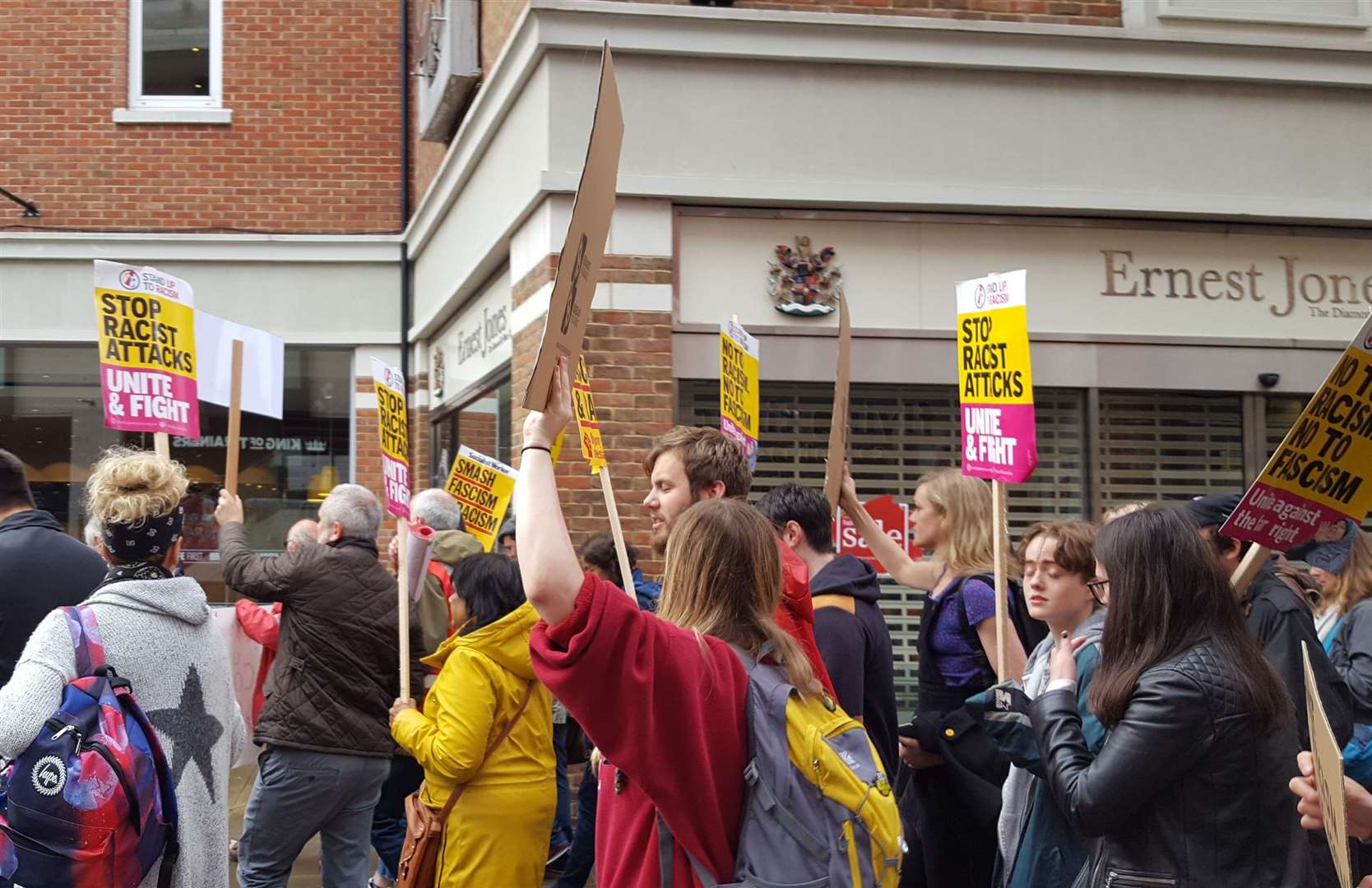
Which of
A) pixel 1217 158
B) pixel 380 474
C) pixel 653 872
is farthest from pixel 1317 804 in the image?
pixel 380 474

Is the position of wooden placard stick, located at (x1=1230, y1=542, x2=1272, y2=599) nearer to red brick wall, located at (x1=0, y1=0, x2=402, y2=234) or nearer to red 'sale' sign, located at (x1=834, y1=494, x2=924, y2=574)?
red 'sale' sign, located at (x1=834, y1=494, x2=924, y2=574)

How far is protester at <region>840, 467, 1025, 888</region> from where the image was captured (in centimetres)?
455

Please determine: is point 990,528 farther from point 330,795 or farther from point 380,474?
point 380,474

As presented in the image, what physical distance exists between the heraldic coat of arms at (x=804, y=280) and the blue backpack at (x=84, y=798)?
5.34 meters

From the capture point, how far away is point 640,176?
320 inches

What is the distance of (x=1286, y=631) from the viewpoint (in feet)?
13.8

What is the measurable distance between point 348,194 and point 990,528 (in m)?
10.0

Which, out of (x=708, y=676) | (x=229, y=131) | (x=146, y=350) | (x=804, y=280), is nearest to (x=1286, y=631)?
(x=708, y=676)

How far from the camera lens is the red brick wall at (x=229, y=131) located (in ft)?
44.7

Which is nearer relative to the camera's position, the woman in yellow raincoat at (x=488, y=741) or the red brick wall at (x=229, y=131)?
the woman in yellow raincoat at (x=488, y=741)

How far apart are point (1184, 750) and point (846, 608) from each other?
175 cm

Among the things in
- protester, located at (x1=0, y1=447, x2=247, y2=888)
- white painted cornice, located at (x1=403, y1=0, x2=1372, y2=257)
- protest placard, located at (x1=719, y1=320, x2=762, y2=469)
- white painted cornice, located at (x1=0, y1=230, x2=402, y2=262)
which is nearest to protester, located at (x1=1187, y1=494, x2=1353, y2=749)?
protest placard, located at (x1=719, y1=320, x2=762, y2=469)

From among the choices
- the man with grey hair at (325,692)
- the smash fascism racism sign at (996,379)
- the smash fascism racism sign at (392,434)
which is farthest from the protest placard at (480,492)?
the smash fascism racism sign at (996,379)

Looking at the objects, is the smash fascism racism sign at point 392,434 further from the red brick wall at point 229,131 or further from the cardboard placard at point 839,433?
the red brick wall at point 229,131
